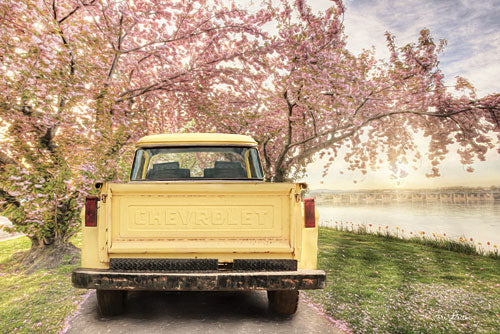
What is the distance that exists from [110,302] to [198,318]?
3.62 ft

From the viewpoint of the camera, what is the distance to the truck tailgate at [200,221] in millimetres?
3494

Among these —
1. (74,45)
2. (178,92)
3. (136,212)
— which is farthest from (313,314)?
(178,92)

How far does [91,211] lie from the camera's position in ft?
11.8

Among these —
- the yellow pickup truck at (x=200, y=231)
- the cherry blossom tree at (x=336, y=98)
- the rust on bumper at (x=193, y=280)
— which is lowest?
the rust on bumper at (x=193, y=280)

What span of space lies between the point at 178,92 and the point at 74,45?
3.49 meters

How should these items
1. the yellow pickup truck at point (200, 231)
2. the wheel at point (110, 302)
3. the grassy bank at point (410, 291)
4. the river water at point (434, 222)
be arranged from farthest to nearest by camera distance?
→ the river water at point (434, 222), the grassy bank at point (410, 291), the wheel at point (110, 302), the yellow pickup truck at point (200, 231)

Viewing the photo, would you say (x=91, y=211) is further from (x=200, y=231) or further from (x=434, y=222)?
(x=434, y=222)

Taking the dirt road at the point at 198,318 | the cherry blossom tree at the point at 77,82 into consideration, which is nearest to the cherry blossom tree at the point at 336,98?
the cherry blossom tree at the point at 77,82

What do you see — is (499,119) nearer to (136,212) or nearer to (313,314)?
(313,314)

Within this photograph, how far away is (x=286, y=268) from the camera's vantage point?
3.52 m

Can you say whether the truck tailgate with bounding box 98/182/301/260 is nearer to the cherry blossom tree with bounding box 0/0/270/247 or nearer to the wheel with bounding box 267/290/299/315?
the wheel with bounding box 267/290/299/315

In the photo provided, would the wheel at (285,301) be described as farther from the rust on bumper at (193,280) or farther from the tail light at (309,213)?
the tail light at (309,213)

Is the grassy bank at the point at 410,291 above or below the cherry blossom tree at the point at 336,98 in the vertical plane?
below

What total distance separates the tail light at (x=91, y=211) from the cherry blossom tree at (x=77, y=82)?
4.00 metres
